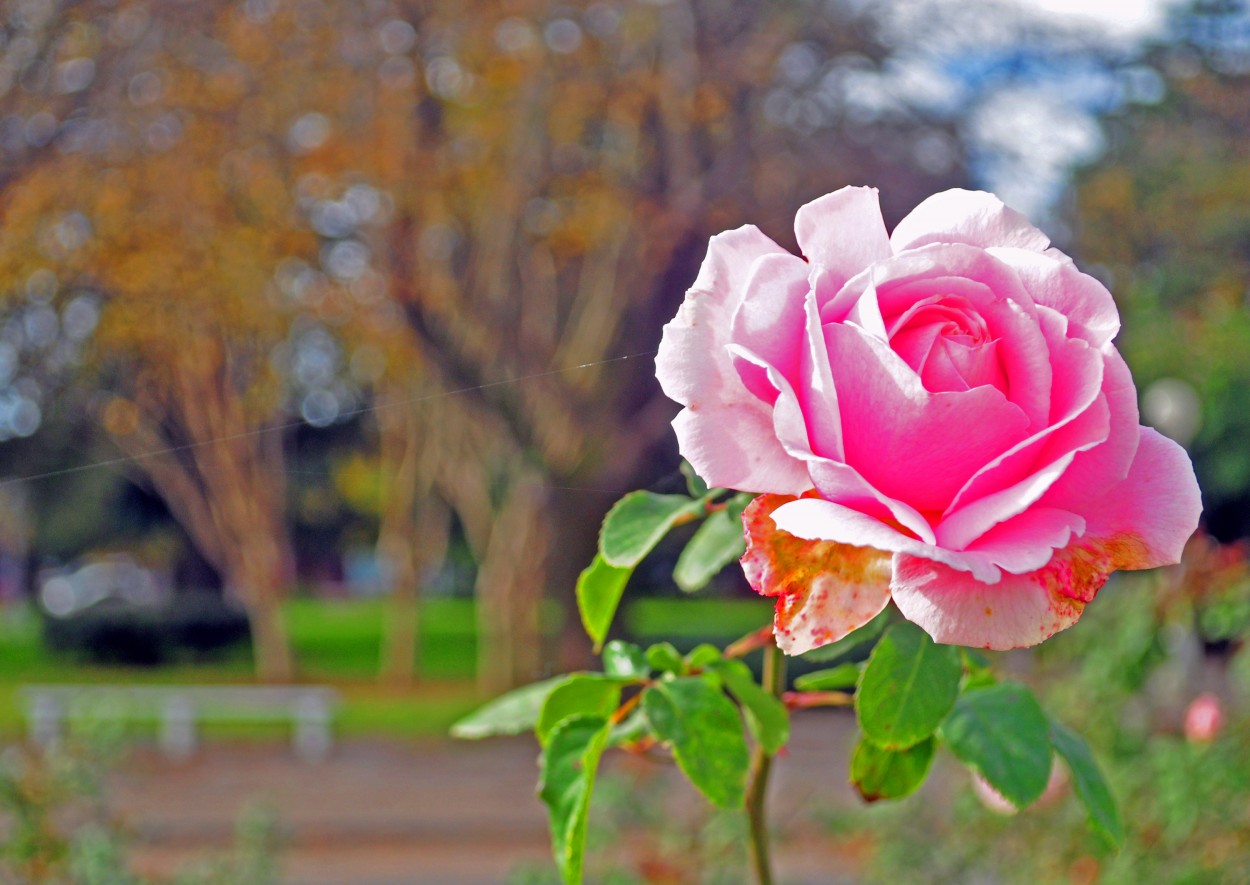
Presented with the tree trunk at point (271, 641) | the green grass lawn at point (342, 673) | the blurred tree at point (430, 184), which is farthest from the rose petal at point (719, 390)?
the tree trunk at point (271, 641)

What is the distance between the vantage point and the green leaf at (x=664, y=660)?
37.3 inches

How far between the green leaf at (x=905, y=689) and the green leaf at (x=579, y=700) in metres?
0.22

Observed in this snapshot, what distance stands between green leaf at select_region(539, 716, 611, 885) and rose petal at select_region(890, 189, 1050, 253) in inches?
15.2

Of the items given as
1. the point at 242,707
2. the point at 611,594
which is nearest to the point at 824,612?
the point at 611,594

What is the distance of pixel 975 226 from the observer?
0.65 metres

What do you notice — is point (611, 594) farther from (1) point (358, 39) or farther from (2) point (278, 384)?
(2) point (278, 384)

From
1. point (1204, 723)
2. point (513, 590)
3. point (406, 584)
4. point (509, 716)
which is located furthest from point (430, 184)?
point (406, 584)

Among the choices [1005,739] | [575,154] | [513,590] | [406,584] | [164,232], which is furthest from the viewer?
[406,584]

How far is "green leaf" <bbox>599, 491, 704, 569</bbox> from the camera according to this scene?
0.83 meters

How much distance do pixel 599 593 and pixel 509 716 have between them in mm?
156

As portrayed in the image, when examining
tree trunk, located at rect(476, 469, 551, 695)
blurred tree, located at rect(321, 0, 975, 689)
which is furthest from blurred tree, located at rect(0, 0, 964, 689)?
tree trunk, located at rect(476, 469, 551, 695)

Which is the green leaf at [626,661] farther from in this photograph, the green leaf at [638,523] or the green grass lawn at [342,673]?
the green grass lawn at [342,673]

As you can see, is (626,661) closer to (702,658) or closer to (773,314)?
(702,658)

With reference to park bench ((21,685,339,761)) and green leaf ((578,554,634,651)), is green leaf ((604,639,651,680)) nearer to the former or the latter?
green leaf ((578,554,634,651))
